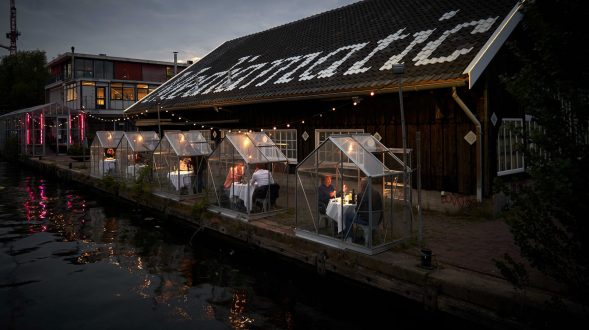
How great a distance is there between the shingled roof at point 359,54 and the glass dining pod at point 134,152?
8.42 ft

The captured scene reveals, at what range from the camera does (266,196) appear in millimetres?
11461

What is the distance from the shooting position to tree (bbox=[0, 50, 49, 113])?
2142 inches

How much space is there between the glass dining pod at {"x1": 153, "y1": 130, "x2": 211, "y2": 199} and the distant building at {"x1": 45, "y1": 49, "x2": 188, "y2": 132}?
2869 cm

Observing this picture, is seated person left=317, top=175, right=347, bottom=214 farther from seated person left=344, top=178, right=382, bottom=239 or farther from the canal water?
the canal water

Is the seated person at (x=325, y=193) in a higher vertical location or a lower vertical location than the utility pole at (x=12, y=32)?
lower

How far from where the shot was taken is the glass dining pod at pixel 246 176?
11.4 m

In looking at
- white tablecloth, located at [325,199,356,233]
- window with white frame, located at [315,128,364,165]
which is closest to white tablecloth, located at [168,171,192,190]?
window with white frame, located at [315,128,364,165]

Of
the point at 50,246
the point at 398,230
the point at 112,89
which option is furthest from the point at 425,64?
the point at 112,89

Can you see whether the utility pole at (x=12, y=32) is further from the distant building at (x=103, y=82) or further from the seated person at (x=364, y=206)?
the seated person at (x=364, y=206)

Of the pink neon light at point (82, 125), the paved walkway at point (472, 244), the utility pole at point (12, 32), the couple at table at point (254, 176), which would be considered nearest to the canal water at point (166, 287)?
the paved walkway at point (472, 244)

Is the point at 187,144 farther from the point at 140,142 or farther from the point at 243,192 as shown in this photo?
the point at 140,142

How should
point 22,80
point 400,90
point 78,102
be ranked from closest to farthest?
point 400,90, point 78,102, point 22,80

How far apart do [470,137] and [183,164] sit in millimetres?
8849

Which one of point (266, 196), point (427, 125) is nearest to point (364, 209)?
point (266, 196)
